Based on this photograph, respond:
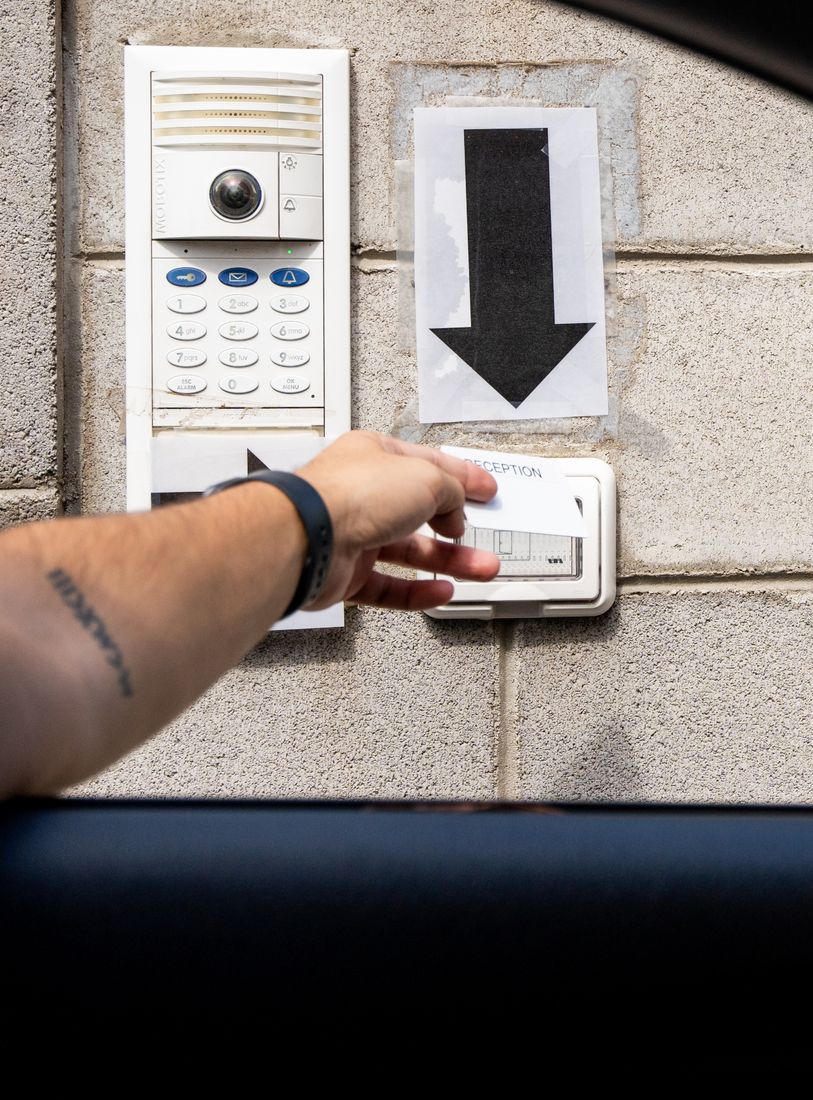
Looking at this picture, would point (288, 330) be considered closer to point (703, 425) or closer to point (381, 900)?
point (703, 425)

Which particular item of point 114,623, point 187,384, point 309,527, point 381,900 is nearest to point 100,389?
point 187,384

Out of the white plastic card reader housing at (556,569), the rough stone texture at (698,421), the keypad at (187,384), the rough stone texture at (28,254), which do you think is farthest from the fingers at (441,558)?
the rough stone texture at (28,254)

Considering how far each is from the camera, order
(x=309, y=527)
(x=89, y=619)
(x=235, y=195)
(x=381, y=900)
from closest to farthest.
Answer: (x=381, y=900), (x=89, y=619), (x=309, y=527), (x=235, y=195)

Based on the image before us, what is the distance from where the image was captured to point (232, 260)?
125 centimetres

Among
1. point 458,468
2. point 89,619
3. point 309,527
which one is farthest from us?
point 458,468

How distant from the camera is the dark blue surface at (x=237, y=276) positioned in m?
1.25

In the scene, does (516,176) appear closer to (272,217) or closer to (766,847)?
(272,217)

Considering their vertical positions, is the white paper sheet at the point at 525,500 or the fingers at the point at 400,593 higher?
the white paper sheet at the point at 525,500

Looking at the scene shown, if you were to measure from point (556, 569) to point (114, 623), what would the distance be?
81 cm

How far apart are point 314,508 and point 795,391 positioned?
0.87m

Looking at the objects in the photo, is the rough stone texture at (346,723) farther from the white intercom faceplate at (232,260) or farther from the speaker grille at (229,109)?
the speaker grille at (229,109)

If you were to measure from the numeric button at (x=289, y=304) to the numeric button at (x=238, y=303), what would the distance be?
3cm

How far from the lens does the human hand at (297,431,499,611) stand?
32.2 inches

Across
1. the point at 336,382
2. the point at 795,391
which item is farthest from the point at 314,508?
the point at 795,391
